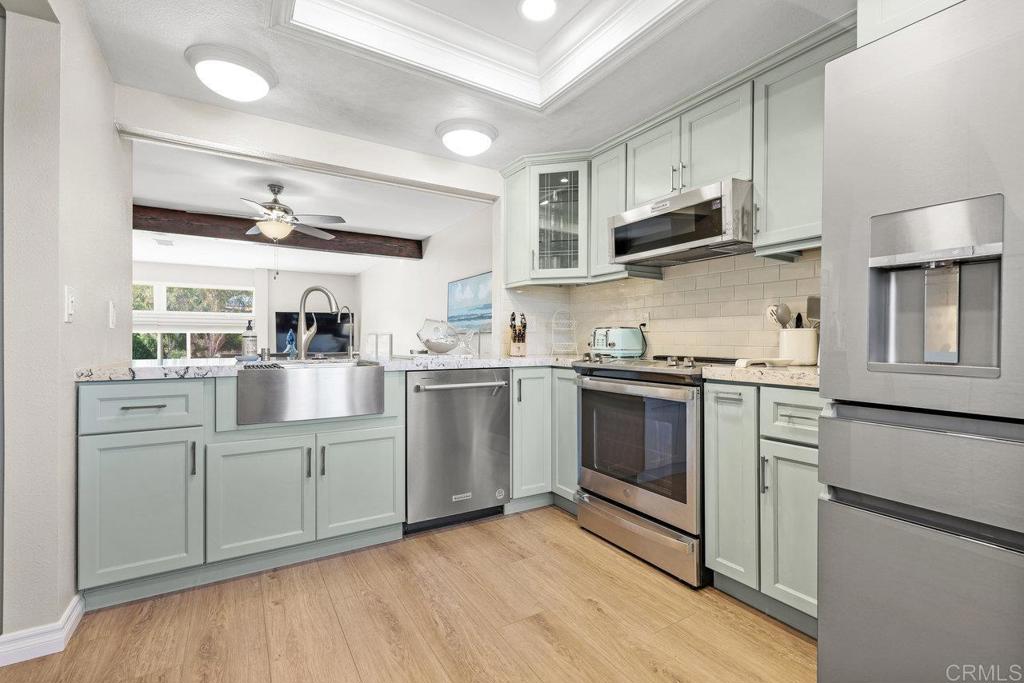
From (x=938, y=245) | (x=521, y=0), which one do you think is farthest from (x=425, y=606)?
(x=521, y=0)

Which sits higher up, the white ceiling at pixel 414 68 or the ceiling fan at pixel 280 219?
the white ceiling at pixel 414 68

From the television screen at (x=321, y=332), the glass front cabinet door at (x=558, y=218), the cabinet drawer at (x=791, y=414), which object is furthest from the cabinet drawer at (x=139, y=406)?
the television screen at (x=321, y=332)

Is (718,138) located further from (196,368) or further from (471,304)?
(471,304)

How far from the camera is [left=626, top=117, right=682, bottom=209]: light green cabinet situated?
2459mm

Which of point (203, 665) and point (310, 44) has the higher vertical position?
point (310, 44)

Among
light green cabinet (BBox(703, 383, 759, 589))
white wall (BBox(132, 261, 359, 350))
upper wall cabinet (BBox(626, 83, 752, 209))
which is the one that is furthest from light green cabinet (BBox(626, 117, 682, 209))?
white wall (BBox(132, 261, 359, 350))

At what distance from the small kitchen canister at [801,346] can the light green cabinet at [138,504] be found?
8.22 ft

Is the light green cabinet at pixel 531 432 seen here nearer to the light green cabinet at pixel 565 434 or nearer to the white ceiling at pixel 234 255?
the light green cabinet at pixel 565 434

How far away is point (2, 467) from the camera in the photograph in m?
1.56

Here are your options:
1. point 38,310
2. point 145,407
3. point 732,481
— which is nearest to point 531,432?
point 732,481

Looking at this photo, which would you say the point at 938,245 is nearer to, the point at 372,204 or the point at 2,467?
the point at 2,467

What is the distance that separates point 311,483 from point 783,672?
1994 mm

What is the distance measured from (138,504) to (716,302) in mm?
2785

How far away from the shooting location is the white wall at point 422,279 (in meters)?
4.70
